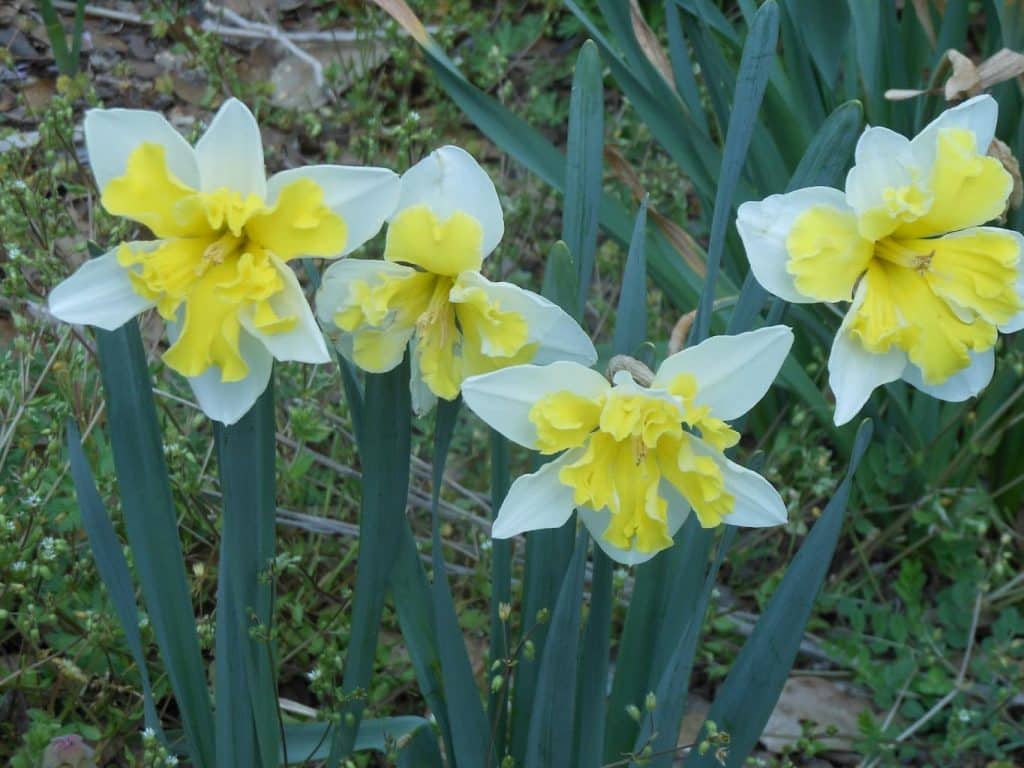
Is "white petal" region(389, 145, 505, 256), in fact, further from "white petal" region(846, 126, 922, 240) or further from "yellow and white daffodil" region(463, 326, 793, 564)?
"white petal" region(846, 126, 922, 240)

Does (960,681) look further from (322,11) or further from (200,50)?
(322,11)

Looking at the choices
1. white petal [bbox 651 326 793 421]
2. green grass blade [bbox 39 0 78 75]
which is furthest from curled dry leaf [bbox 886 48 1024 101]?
green grass blade [bbox 39 0 78 75]

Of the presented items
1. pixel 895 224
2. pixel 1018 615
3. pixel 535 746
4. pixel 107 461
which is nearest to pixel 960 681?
pixel 1018 615

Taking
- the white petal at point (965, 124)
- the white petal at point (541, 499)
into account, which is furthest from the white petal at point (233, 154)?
the white petal at point (965, 124)

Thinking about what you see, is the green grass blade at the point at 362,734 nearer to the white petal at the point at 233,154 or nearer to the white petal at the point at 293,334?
the white petal at the point at 293,334

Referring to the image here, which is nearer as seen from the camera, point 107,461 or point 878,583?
point 107,461

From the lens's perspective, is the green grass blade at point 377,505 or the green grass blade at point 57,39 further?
the green grass blade at point 57,39
